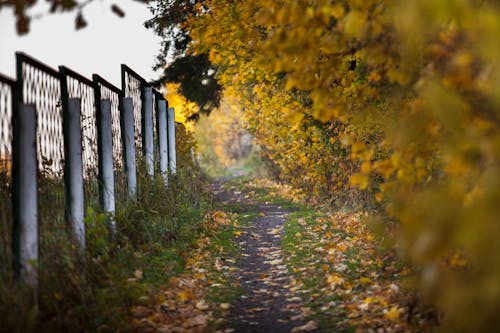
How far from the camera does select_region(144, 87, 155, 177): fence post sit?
9.76 meters

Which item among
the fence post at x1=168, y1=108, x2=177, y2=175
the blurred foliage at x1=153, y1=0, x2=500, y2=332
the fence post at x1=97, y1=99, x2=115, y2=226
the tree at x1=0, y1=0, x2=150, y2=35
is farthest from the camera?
the fence post at x1=168, y1=108, x2=177, y2=175

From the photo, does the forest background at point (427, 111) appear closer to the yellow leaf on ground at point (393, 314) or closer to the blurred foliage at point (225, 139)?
the yellow leaf on ground at point (393, 314)

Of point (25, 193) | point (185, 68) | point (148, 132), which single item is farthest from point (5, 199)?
point (185, 68)

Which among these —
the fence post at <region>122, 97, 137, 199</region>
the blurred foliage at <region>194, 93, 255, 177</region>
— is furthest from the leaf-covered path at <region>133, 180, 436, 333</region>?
the blurred foliage at <region>194, 93, 255, 177</region>

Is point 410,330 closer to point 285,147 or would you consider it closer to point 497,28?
point 497,28

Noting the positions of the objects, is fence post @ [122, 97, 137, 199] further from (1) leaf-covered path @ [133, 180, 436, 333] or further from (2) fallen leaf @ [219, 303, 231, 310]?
(2) fallen leaf @ [219, 303, 231, 310]

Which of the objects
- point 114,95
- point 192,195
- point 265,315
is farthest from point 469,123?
point 192,195

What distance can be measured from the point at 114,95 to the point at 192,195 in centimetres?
312

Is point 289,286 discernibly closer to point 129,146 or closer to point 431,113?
point 129,146

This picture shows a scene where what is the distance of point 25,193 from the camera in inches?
183

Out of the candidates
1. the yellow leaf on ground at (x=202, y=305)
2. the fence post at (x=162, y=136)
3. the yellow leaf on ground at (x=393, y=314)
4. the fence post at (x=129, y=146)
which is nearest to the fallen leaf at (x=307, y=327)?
the yellow leaf on ground at (x=393, y=314)

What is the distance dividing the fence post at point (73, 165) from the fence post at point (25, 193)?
86cm

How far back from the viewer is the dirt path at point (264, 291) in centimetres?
513

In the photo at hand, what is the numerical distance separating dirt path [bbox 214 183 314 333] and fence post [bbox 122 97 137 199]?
75.6 inches
